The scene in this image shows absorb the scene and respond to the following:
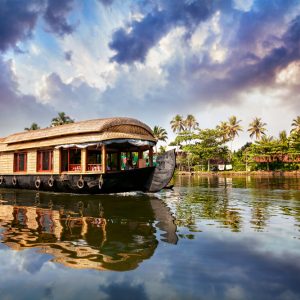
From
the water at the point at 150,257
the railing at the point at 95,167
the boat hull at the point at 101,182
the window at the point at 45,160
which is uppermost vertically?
the window at the point at 45,160

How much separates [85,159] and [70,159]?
2.16 meters

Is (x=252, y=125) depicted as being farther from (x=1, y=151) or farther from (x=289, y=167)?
(x=1, y=151)

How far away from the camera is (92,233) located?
234 inches

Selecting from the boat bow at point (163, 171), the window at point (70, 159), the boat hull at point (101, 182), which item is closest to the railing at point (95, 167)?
the boat hull at point (101, 182)

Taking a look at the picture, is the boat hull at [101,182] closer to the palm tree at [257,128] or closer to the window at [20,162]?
the window at [20,162]

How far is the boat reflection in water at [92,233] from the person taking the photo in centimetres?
441

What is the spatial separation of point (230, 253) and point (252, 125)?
5748 centimetres

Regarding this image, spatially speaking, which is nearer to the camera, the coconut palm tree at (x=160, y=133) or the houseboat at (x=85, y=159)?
the houseboat at (x=85, y=159)

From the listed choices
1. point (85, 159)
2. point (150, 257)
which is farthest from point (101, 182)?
point (150, 257)

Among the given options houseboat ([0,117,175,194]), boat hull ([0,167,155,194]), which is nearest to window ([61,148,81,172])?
houseboat ([0,117,175,194])

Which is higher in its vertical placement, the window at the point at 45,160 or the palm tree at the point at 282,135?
the palm tree at the point at 282,135

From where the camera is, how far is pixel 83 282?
11.7 feet

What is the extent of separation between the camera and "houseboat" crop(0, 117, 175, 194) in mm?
12680

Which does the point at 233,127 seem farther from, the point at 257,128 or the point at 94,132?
the point at 94,132
